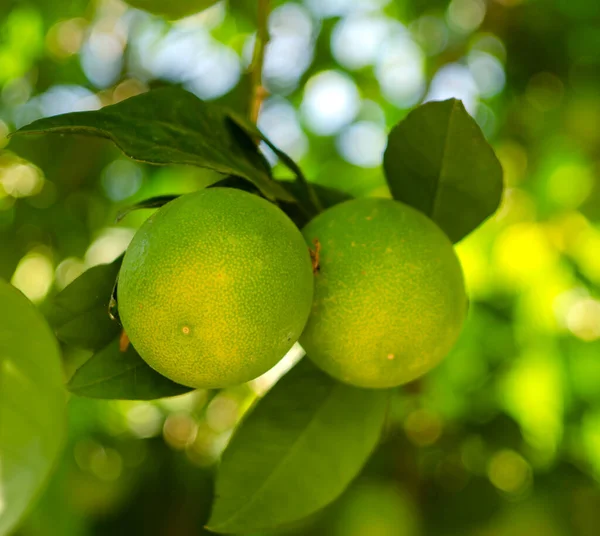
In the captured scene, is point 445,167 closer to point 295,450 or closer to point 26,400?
point 295,450

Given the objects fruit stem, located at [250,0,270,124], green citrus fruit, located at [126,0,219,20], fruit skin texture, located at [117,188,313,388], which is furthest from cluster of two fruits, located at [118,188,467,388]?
green citrus fruit, located at [126,0,219,20]

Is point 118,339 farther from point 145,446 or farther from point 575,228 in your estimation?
point 575,228

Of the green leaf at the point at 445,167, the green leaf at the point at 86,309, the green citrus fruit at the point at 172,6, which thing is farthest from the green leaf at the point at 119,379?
the green citrus fruit at the point at 172,6

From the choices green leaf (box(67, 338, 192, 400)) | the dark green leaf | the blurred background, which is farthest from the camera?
the blurred background

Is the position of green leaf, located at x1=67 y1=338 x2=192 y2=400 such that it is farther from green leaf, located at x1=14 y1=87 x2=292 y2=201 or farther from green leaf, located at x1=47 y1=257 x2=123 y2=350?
green leaf, located at x1=14 y1=87 x2=292 y2=201

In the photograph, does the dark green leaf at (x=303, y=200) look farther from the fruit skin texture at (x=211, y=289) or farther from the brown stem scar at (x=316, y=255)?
the fruit skin texture at (x=211, y=289)

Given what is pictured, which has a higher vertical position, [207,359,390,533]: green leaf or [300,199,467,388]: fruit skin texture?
[300,199,467,388]: fruit skin texture
